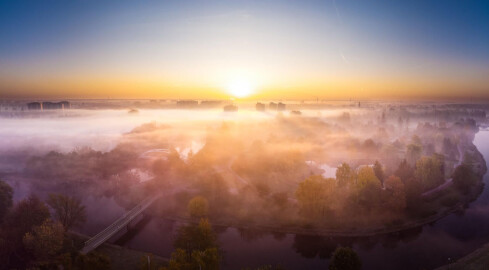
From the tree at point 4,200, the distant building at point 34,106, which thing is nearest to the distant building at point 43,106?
the distant building at point 34,106

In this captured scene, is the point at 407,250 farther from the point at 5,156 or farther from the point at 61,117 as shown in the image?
the point at 61,117

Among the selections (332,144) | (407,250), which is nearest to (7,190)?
(407,250)

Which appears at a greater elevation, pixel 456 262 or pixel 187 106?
pixel 187 106

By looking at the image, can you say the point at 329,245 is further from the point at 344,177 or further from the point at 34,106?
the point at 34,106

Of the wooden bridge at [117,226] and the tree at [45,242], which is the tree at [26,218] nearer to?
the tree at [45,242]

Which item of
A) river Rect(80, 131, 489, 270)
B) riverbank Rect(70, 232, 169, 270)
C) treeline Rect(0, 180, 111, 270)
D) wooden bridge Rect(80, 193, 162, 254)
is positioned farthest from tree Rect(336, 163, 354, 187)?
treeline Rect(0, 180, 111, 270)

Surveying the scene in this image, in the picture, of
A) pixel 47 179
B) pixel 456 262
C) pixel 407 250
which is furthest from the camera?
pixel 47 179

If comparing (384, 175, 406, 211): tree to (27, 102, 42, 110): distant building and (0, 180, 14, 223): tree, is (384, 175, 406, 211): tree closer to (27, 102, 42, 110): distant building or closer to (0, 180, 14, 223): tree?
(0, 180, 14, 223): tree
